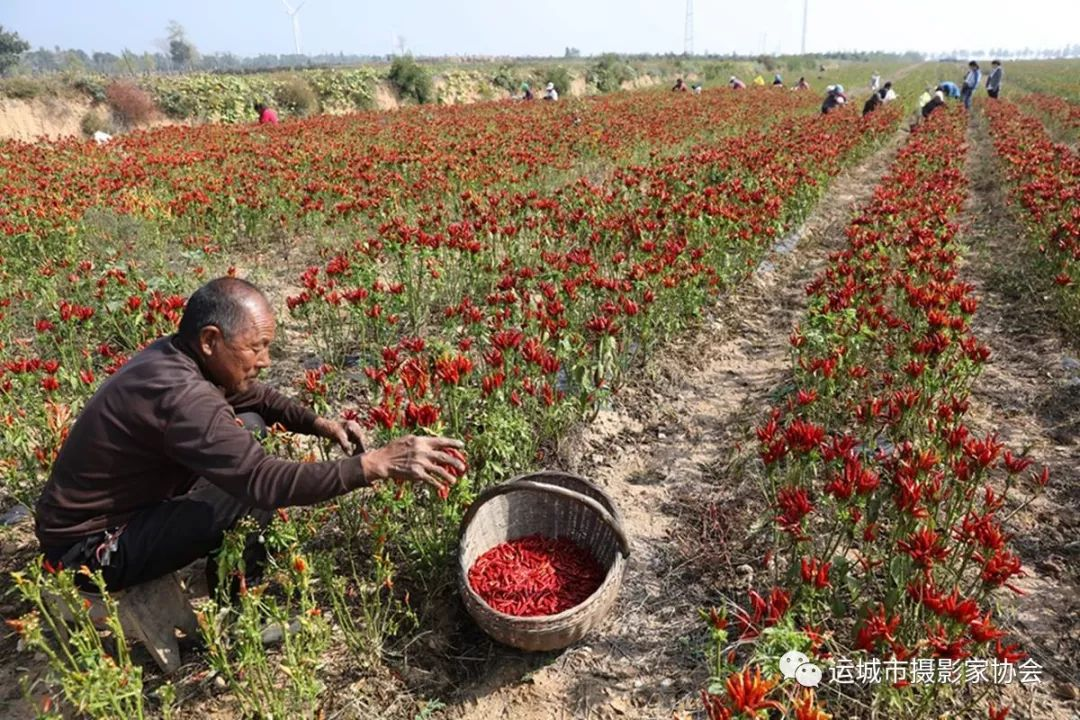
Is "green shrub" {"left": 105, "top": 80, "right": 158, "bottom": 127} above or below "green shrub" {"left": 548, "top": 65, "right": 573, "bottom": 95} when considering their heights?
below

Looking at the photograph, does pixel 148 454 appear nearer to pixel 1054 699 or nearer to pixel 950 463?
pixel 950 463

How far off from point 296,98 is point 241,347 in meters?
30.2

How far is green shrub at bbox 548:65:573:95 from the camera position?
40031 millimetres

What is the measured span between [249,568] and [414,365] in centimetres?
121

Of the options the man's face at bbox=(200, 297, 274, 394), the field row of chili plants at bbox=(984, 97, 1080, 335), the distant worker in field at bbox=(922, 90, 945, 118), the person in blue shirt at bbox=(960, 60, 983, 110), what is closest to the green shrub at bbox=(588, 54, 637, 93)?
the person in blue shirt at bbox=(960, 60, 983, 110)

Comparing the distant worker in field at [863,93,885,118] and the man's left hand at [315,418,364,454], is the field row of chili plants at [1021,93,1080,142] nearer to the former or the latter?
the distant worker in field at [863,93,885,118]

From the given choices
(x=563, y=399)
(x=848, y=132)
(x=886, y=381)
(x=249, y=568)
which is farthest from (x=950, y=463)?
(x=848, y=132)

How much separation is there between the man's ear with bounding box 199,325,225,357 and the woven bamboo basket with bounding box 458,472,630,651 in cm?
118

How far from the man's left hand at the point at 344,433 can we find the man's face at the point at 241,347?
51 centimetres

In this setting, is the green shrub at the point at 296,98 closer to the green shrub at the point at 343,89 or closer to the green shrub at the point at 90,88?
the green shrub at the point at 343,89

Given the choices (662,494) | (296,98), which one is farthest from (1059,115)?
(296,98)

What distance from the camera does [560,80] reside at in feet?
133

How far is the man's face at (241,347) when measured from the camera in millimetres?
2475

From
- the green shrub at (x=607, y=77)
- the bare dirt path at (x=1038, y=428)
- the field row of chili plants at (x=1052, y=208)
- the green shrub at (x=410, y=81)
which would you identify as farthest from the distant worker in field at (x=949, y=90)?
the green shrub at (x=410, y=81)
